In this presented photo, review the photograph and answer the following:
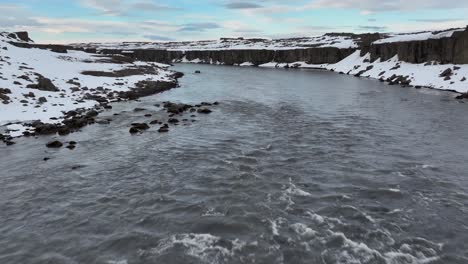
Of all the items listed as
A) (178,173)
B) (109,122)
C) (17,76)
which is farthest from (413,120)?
(17,76)

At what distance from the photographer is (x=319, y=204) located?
1714 cm

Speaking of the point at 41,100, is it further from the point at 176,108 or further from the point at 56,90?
the point at 176,108

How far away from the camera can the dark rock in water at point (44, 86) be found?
146 feet

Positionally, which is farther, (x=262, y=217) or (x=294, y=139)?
(x=294, y=139)

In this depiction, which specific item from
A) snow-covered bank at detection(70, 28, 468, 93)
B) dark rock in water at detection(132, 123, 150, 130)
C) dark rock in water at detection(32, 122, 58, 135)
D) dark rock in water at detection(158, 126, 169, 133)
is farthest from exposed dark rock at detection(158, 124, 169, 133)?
snow-covered bank at detection(70, 28, 468, 93)

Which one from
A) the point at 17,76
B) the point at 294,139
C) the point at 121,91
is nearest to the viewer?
the point at 294,139

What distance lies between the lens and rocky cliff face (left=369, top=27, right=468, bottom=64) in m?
58.7

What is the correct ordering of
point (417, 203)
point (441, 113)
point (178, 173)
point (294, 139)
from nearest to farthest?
1. point (417, 203)
2. point (178, 173)
3. point (294, 139)
4. point (441, 113)

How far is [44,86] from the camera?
45312mm

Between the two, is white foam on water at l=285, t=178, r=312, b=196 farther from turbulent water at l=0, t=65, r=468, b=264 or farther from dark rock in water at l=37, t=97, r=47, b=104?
dark rock in water at l=37, t=97, r=47, b=104

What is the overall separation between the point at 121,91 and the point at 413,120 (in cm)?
3517

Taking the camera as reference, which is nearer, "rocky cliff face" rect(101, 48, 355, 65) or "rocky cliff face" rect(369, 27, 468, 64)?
"rocky cliff face" rect(369, 27, 468, 64)

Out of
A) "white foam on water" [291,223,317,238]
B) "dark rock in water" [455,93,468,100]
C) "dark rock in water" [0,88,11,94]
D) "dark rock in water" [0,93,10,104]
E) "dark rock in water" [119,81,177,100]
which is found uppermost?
"dark rock in water" [0,88,11,94]

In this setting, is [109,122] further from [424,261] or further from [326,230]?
[424,261]
